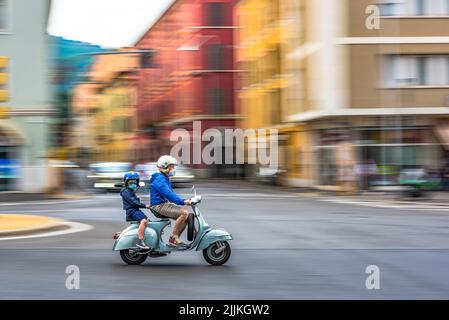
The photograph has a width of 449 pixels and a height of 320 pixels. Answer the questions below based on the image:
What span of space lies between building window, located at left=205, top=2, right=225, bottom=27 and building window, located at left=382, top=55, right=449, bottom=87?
34.3m

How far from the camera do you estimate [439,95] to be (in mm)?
38781

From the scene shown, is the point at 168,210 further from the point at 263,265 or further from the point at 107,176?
the point at 107,176

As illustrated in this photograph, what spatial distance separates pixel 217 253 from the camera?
39.8 feet

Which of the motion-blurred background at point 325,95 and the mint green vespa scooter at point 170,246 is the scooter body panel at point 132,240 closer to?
the mint green vespa scooter at point 170,246

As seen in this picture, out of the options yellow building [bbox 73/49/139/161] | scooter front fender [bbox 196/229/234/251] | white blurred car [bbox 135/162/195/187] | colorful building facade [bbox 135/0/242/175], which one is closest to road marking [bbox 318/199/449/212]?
white blurred car [bbox 135/162/195/187]

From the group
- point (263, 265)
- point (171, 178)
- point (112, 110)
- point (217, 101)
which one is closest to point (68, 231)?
point (263, 265)

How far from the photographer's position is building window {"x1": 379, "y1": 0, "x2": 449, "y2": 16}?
3884 cm

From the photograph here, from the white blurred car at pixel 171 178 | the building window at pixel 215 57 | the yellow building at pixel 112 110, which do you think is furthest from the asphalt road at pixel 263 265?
the yellow building at pixel 112 110

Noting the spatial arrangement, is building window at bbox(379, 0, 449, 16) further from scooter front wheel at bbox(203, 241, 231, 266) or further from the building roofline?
the building roofline

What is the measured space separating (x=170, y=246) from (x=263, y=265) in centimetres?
134

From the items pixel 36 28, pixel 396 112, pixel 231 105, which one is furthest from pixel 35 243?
pixel 231 105

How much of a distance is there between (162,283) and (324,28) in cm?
3053
